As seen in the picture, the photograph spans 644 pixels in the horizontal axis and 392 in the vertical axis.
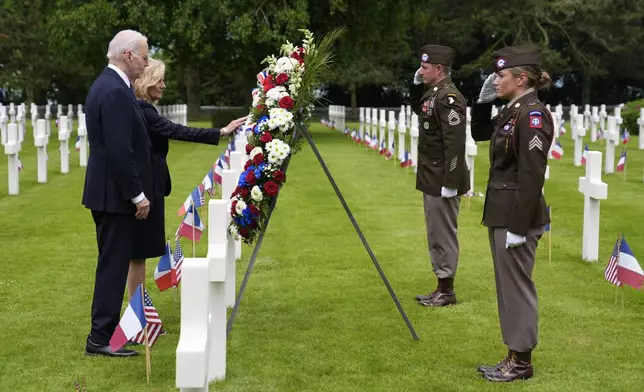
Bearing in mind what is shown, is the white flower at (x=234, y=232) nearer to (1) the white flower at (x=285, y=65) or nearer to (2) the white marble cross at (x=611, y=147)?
(1) the white flower at (x=285, y=65)

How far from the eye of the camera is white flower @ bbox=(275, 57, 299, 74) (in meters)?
6.62

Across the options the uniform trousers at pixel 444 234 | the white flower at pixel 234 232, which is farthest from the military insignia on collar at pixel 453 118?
the white flower at pixel 234 232

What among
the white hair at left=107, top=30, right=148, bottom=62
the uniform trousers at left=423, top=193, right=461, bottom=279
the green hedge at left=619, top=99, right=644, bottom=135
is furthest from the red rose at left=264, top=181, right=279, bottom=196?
the green hedge at left=619, top=99, right=644, bottom=135

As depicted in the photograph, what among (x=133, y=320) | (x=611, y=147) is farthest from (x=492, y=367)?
(x=611, y=147)

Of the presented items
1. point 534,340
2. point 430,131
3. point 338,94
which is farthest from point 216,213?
point 338,94

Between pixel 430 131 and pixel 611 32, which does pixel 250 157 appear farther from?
pixel 611 32

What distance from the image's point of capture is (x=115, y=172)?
639 cm

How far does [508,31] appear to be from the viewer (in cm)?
4988

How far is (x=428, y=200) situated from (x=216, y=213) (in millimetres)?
2892

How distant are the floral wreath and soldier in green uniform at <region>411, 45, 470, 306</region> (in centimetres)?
148

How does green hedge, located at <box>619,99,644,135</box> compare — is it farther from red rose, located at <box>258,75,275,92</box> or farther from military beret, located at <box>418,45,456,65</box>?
red rose, located at <box>258,75,275,92</box>

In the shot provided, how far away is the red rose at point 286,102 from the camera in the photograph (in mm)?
6566

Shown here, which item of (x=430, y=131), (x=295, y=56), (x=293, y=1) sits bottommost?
(x=430, y=131)

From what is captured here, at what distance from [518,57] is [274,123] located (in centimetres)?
168
